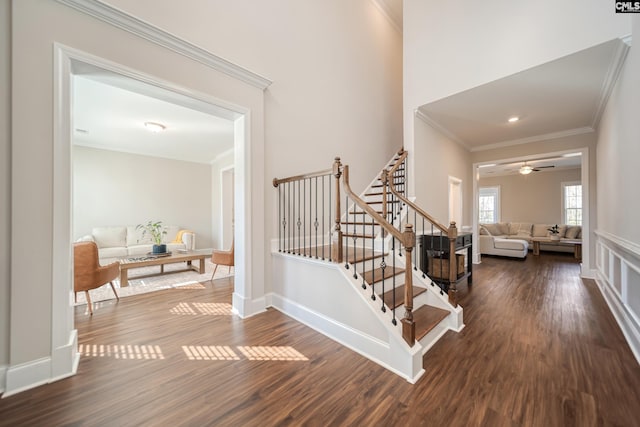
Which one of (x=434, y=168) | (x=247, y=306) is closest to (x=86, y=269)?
(x=247, y=306)

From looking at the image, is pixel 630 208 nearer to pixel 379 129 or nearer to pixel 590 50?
pixel 590 50

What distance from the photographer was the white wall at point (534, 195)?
28.6 feet

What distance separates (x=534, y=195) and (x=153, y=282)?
1237 cm

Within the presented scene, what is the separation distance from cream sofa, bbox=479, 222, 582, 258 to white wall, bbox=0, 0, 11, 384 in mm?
8827

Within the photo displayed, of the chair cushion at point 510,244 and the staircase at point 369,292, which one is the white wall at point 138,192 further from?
the chair cushion at point 510,244

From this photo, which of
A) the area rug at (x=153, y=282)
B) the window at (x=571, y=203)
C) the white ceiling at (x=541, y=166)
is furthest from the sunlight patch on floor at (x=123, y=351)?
the window at (x=571, y=203)

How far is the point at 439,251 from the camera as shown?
3.94 m

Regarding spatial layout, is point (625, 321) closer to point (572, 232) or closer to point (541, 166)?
point (572, 232)

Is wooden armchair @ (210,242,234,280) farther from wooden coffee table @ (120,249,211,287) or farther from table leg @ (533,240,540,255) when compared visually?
table leg @ (533,240,540,255)

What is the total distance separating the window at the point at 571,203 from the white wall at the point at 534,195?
11 cm

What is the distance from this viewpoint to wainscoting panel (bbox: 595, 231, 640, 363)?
225 centimetres

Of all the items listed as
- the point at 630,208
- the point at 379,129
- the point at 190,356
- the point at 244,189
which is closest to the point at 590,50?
the point at 630,208

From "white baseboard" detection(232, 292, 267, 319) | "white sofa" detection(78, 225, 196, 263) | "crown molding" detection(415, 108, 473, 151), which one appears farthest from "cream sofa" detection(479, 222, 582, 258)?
"white sofa" detection(78, 225, 196, 263)

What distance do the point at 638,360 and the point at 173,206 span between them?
887cm
